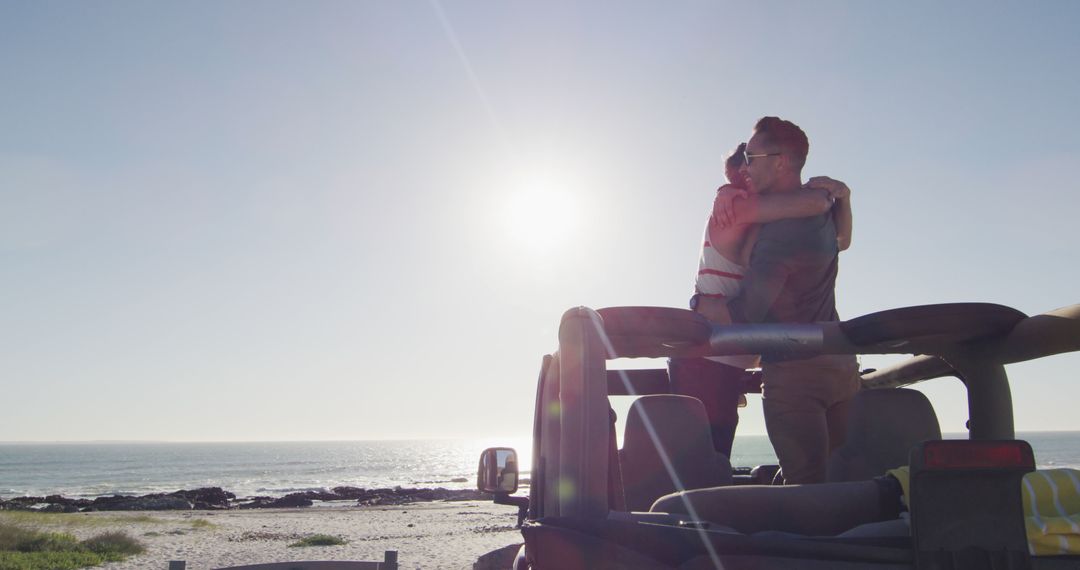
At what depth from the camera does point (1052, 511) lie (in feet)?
6.50

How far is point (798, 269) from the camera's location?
12.4ft

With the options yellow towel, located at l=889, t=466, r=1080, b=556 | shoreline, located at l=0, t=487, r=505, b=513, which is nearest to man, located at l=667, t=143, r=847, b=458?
yellow towel, located at l=889, t=466, r=1080, b=556

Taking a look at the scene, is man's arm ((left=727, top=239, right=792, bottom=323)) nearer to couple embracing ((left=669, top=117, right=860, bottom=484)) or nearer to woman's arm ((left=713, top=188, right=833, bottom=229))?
couple embracing ((left=669, top=117, right=860, bottom=484))

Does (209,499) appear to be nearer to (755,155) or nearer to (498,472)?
(498,472)

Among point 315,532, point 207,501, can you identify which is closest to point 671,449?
point 315,532

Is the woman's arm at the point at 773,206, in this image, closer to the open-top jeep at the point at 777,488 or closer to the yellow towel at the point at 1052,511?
the open-top jeep at the point at 777,488

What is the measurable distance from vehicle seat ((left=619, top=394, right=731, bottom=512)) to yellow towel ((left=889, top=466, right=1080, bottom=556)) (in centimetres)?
Result: 171

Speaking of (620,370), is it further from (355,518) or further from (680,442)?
(355,518)

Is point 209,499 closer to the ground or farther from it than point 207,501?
farther from it

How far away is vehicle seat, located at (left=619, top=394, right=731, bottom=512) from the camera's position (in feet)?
12.0

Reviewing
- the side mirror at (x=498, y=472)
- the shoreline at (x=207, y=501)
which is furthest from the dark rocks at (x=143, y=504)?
the side mirror at (x=498, y=472)

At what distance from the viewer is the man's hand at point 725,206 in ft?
12.6

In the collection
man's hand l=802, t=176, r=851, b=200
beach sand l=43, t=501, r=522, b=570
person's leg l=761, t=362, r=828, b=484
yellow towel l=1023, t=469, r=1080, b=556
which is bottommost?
beach sand l=43, t=501, r=522, b=570

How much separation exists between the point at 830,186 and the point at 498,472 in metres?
2.01
